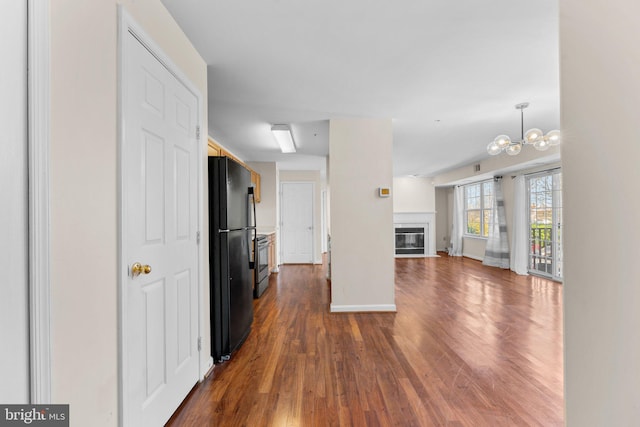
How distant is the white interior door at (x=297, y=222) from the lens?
7.55 m

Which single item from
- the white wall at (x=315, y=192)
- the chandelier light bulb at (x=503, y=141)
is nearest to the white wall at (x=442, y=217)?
the white wall at (x=315, y=192)

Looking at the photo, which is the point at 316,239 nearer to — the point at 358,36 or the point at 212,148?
the point at 212,148

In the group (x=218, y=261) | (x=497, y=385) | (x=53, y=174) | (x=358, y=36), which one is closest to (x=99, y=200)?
(x=53, y=174)

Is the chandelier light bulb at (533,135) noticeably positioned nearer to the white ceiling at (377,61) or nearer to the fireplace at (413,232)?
the white ceiling at (377,61)

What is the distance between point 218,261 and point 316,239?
5158 millimetres

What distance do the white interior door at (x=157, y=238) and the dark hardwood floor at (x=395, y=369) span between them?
14.1 inches

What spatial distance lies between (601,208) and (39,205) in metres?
1.59

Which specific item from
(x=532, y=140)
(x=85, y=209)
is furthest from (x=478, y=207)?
(x=85, y=209)

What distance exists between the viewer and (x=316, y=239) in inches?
297

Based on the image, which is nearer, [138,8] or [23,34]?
[23,34]

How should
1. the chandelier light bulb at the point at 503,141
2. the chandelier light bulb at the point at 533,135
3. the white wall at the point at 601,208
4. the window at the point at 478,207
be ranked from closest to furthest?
the white wall at the point at 601,208
the chandelier light bulb at the point at 533,135
the chandelier light bulb at the point at 503,141
the window at the point at 478,207

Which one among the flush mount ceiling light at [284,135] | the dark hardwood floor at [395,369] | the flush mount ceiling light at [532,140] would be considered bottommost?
the dark hardwood floor at [395,369]

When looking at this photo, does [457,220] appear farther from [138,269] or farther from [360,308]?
[138,269]

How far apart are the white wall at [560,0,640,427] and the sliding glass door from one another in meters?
5.60
